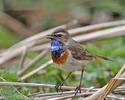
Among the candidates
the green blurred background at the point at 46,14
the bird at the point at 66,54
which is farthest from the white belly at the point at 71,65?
the green blurred background at the point at 46,14

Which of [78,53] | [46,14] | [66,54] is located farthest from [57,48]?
[46,14]

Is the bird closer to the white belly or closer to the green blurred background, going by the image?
the white belly

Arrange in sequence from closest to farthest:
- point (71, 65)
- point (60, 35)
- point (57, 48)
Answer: point (71, 65) < point (57, 48) < point (60, 35)

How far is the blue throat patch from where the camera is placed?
5020 millimetres

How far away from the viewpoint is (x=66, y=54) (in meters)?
4.99

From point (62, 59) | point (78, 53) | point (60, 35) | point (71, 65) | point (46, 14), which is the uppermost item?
point (46, 14)

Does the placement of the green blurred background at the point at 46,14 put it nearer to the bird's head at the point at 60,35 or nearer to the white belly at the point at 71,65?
the bird's head at the point at 60,35

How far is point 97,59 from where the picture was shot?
5672mm

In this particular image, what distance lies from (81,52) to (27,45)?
1.72m

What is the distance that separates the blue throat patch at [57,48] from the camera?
5020 millimetres

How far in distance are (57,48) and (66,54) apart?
213 millimetres

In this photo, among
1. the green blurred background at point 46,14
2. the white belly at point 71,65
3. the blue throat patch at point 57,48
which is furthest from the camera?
the green blurred background at point 46,14

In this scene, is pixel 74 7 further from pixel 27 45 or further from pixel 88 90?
pixel 88 90

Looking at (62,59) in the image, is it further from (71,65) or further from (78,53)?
(78,53)
